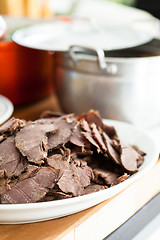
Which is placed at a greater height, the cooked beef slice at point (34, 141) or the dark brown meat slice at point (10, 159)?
the cooked beef slice at point (34, 141)

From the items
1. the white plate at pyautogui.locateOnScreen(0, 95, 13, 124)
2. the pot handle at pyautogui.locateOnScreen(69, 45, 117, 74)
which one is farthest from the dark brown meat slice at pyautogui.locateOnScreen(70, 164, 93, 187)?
the pot handle at pyautogui.locateOnScreen(69, 45, 117, 74)

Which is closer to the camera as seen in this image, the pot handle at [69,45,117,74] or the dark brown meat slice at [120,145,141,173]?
the dark brown meat slice at [120,145,141,173]

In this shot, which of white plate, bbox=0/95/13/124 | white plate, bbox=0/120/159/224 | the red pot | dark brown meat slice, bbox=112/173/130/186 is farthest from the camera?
the red pot

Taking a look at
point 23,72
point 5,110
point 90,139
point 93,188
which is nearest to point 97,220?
point 93,188

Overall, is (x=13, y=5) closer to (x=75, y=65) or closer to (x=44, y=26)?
(x=44, y=26)

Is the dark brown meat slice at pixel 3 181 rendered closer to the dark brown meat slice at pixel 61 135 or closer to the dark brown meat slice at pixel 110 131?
the dark brown meat slice at pixel 61 135

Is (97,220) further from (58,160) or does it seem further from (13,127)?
(13,127)

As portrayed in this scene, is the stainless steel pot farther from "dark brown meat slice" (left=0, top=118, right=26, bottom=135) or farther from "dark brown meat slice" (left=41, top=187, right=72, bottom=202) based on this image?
"dark brown meat slice" (left=41, top=187, right=72, bottom=202)

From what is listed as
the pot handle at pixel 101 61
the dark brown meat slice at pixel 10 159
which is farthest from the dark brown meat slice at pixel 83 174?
the pot handle at pixel 101 61
